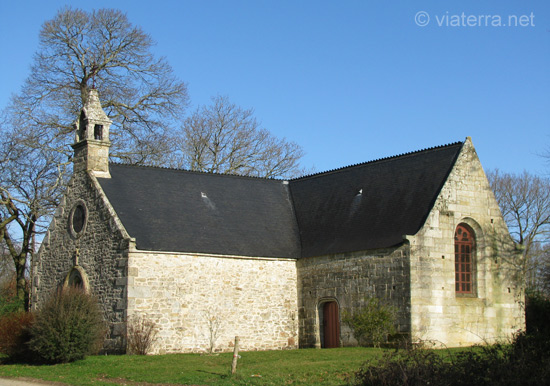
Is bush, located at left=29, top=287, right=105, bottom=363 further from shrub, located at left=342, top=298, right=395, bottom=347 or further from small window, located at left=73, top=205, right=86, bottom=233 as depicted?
shrub, located at left=342, top=298, right=395, bottom=347

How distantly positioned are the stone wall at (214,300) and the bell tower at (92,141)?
4.83 metres

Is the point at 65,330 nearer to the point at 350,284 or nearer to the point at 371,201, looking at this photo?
the point at 350,284

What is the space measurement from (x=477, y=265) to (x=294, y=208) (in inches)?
325

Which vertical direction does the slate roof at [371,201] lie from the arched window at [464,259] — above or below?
above

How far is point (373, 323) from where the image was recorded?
23.7 metres

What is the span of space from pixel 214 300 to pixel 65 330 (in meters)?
5.93

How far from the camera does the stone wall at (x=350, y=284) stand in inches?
931

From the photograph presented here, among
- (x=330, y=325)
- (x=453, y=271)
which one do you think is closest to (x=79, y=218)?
(x=330, y=325)

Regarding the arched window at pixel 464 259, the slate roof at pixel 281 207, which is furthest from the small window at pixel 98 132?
the arched window at pixel 464 259

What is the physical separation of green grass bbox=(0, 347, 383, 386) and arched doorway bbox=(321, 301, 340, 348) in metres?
3.46

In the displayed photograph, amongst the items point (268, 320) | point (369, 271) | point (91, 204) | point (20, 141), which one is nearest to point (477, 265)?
point (369, 271)

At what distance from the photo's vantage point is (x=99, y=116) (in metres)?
28.2

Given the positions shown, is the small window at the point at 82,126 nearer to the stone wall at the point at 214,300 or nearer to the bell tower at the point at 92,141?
the bell tower at the point at 92,141

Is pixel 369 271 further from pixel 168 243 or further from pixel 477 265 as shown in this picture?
pixel 168 243
